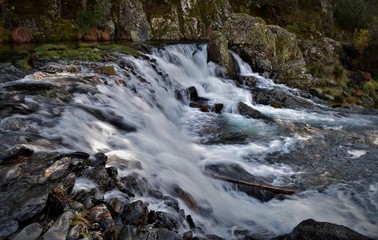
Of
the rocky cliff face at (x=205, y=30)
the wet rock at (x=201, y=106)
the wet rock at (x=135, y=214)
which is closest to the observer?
the wet rock at (x=135, y=214)

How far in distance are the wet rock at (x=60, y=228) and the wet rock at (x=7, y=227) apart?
1.33 feet

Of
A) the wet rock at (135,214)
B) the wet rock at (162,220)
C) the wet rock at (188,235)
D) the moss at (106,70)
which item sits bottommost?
the wet rock at (188,235)

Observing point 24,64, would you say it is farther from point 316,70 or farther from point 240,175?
point 316,70

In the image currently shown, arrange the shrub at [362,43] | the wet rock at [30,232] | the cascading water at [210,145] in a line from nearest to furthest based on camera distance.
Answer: the wet rock at [30,232]
the cascading water at [210,145]
the shrub at [362,43]

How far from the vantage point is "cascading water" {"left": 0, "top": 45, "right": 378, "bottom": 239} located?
668 cm

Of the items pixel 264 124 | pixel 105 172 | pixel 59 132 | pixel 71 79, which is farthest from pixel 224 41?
pixel 105 172

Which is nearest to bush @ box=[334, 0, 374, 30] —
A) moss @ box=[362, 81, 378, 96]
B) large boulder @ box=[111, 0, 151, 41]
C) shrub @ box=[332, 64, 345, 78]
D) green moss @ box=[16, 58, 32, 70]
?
moss @ box=[362, 81, 378, 96]

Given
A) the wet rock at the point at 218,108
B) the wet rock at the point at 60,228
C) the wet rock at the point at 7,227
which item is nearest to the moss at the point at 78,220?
the wet rock at the point at 60,228

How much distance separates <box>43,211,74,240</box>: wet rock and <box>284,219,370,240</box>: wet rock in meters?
3.66

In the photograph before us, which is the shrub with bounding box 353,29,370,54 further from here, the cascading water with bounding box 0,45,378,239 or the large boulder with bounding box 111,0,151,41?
the large boulder with bounding box 111,0,151,41

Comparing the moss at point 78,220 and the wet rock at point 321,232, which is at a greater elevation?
the moss at point 78,220

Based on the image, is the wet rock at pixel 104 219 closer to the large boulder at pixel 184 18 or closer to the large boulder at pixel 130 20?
the large boulder at pixel 130 20

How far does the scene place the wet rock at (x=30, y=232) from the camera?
141 inches

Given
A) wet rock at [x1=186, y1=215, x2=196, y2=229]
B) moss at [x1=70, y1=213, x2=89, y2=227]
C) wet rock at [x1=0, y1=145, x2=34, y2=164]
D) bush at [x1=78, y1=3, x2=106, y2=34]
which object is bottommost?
wet rock at [x1=186, y1=215, x2=196, y2=229]
